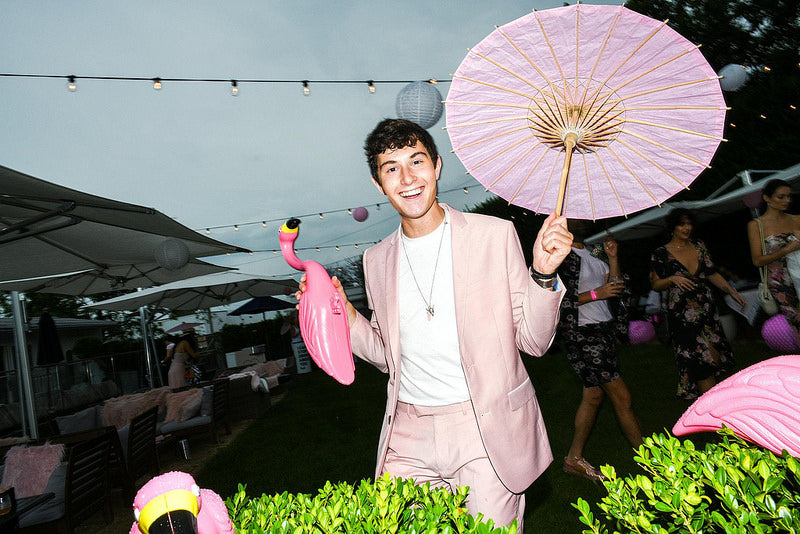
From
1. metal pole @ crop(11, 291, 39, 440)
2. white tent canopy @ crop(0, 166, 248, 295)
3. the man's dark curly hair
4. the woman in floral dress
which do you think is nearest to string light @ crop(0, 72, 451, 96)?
white tent canopy @ crop(0, 166, 248, 295)

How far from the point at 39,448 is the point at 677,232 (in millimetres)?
5896


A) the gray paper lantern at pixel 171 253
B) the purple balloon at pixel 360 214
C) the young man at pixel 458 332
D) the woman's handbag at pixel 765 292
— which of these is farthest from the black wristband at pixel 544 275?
the purple balloon at pixel 360 214

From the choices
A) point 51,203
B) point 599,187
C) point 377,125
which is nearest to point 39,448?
point 51,203

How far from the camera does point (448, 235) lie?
7.12 ft

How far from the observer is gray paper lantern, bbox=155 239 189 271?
25.0 ft

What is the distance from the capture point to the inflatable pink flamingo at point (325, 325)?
68.8 inches

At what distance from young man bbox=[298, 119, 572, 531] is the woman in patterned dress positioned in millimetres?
3041

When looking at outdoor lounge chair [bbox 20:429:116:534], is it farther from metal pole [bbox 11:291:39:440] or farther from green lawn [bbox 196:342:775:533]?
metal pole [bbox 11:291:39:440]

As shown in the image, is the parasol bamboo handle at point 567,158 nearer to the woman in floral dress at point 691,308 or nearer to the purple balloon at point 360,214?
the woman in floral dress at point 691,308

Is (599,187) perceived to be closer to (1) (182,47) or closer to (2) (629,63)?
(2) (629,63)

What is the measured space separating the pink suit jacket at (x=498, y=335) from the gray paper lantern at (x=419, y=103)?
4.87 meters

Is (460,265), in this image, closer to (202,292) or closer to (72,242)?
(72,242)

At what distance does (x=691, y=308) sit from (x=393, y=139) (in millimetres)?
2903

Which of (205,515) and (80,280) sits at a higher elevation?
(80,280)
